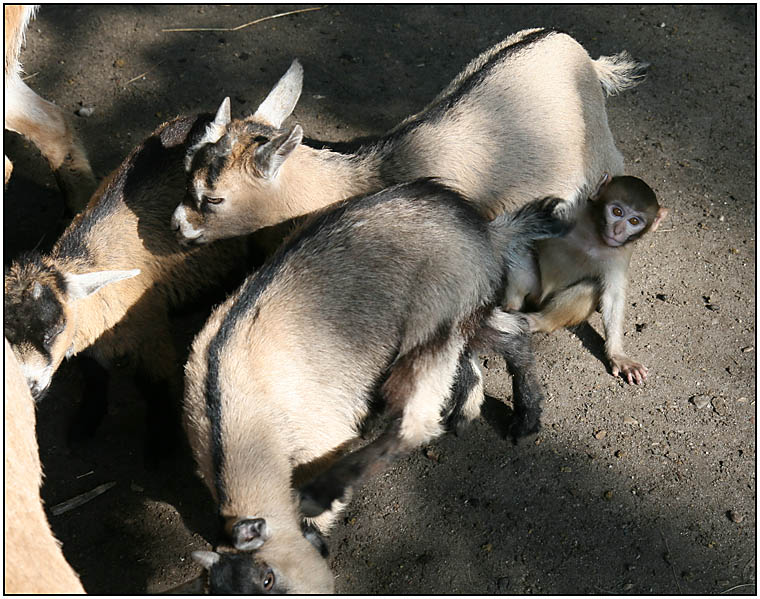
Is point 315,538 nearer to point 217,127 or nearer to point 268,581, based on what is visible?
point 268,581

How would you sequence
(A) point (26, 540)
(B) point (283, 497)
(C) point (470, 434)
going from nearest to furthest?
1. (A) point (26, 540)
2. (B) point (283, 497)
3. (C) point (470, 434)

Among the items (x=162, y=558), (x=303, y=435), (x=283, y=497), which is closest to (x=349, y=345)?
(x=303, y=435)

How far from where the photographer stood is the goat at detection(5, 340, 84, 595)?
90.4 inches

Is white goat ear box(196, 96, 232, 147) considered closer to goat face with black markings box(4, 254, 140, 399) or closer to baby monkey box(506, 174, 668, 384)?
goat face with black markings box(4, 254, 140, 399)

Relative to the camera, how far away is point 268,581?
2.97 meters

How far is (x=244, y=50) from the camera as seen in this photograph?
19.8ft

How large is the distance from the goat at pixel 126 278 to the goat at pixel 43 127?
809 mm

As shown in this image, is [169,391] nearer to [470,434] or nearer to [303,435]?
[303,435]

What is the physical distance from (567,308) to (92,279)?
7.87 feet

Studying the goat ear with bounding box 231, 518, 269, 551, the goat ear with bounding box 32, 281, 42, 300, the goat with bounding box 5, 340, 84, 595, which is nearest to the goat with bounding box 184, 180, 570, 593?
the goat ear with bounding box 231, 518, 269, 551

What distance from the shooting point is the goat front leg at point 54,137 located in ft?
15.5

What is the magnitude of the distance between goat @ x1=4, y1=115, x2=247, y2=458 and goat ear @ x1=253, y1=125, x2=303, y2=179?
369 mm

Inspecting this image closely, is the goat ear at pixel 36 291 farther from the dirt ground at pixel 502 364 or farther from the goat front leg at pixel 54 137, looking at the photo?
the goat front leg at pixel 54 137

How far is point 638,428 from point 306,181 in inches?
82.6
